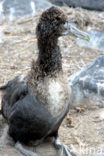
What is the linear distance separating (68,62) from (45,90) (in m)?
2.26

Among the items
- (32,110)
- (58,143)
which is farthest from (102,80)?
(32,110)

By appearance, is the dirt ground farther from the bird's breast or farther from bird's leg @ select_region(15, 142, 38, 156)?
the bird's breast

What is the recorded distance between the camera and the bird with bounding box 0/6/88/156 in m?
3.83

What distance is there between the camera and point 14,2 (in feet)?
27.3

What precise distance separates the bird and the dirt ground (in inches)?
9.6

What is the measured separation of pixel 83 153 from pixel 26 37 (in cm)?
330

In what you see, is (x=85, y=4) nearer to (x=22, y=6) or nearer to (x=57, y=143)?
(x=22, y=6)

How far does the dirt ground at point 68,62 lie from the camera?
13.9 ft

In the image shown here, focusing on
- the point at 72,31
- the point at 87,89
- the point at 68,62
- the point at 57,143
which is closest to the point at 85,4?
the point at 68,62

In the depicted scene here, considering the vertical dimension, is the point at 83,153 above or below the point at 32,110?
below

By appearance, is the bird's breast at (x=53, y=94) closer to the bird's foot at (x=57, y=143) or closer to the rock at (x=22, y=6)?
the bird's foot at (x=57, y=143)

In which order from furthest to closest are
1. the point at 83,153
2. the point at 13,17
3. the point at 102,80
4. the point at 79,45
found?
1. the point at 13,17
2. the point at 79,45
3. the point at 102,80
4. the point at 83,153

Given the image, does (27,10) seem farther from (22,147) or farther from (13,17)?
(22,147)

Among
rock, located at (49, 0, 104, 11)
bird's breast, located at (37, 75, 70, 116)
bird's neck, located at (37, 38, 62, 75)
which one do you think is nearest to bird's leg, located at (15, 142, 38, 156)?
bird's breast, located at (37, 75, 70, 116)
